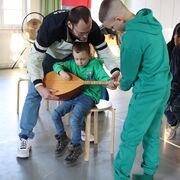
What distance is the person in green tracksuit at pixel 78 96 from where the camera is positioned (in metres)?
2.16

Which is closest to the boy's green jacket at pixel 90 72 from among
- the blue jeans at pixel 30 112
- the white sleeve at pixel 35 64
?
the white sleeve at pixel 35 64

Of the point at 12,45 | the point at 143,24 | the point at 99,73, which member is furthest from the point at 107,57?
the point at 12,45

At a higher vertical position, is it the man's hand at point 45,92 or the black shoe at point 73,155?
the man's hand at point 45,92

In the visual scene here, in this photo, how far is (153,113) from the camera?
5.51ft

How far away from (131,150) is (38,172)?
0.68 m

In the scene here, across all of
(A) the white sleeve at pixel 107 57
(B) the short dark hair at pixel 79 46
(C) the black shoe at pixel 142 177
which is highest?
(B) the short dark hair at pixel 79 46

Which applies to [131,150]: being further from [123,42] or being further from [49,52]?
[49,52]

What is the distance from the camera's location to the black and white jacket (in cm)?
205

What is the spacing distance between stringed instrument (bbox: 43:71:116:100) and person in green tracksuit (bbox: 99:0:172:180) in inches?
20.0

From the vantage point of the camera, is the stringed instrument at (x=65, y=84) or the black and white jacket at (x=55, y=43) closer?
the black and white jacket at (x=55, y=43)

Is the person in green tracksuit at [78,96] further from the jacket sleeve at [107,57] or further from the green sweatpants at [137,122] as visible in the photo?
the green sweatpants at [137,122]

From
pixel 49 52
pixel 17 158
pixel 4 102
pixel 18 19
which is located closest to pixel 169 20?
pixel 18 19

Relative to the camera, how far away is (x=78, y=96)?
2.26 meters

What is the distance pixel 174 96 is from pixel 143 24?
1.16 m
